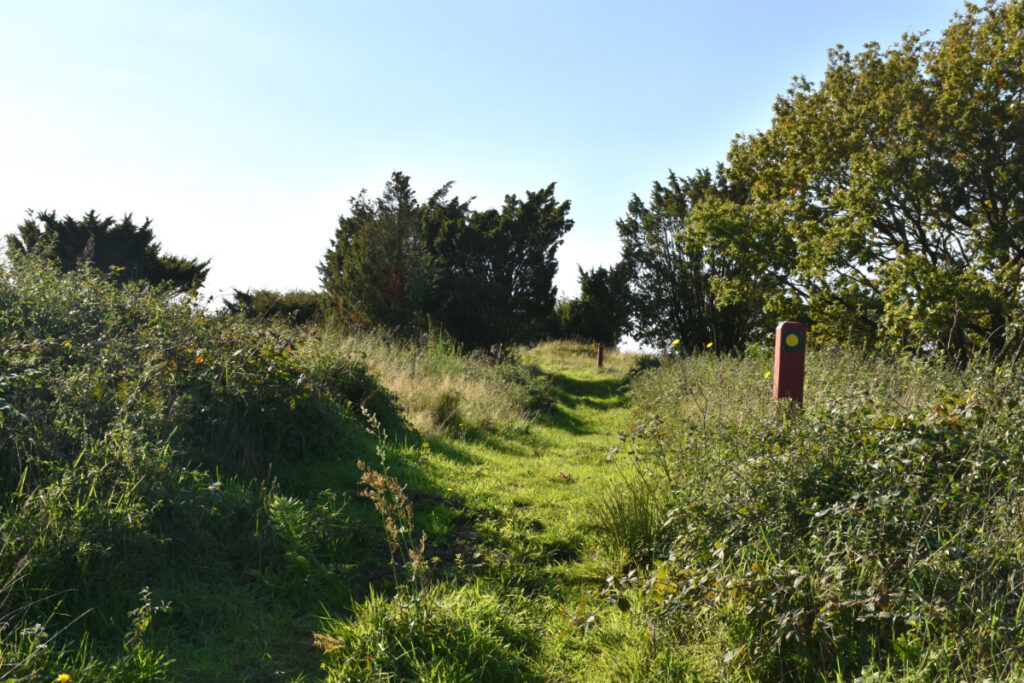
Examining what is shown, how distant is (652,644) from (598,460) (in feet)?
16.4

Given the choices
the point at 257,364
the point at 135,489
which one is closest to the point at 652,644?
the point at 135,489

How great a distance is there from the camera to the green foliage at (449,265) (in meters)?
15.4

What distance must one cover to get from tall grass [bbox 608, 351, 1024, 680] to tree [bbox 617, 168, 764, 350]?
19872 mm

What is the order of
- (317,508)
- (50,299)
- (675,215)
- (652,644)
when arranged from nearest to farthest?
(652,644), (317,508), (50,299), (675,215)

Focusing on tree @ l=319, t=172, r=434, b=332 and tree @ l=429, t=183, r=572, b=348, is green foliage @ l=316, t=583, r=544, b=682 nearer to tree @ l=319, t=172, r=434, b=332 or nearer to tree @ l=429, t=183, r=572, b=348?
tree @ l=319, t=172, r=434, b=332

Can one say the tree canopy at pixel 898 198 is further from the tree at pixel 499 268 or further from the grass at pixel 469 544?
the grass at pixel 469 544

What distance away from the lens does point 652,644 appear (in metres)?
3.02

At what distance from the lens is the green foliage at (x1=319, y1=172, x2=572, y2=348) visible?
50.5 feet

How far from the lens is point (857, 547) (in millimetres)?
3041

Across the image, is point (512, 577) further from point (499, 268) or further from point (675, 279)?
point (675, 279)

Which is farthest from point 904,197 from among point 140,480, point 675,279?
point 140,480

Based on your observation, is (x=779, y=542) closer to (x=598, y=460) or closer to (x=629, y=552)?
(x=629, y=552)

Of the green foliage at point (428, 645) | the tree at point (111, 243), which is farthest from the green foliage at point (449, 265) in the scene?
the green foliage at point (428, 645)

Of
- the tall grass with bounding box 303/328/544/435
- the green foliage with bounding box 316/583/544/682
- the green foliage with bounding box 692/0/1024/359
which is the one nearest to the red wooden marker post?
the green foliage with bounding box 316/583/544/682
